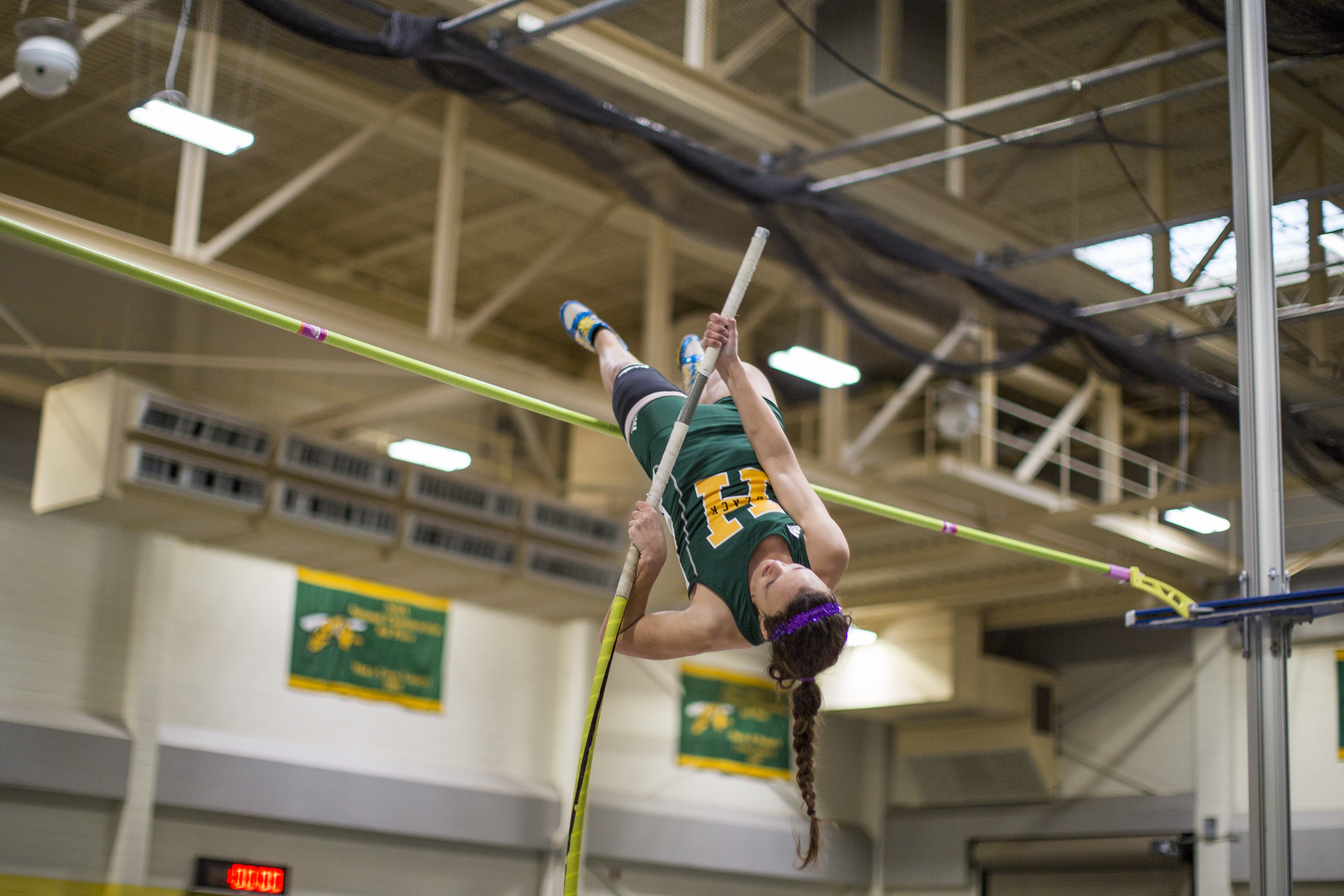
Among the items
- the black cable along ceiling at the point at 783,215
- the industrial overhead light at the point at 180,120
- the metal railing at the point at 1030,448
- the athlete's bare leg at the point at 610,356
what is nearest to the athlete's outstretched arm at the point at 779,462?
the athlete's bare leg at the point at 610,356

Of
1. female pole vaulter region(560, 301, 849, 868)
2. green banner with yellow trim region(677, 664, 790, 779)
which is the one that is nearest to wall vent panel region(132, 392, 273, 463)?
female pole vaulter region(560, 301, 849, 868)

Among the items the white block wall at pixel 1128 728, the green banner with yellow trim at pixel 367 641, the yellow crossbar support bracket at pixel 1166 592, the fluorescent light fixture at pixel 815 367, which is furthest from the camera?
the white block wall at pixel 1128 728

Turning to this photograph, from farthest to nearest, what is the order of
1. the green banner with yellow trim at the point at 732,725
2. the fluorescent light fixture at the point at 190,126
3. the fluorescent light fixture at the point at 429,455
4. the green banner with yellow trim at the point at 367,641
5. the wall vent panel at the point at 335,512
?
the green banner with yellow trim at the point at 732,725
the green banner with yellow trim at the point at 367,641
the fluorescent light fixture at the point at 429,455
the wall vent panel at the point at 335,512
the fluorescent light fixture at the point at 190,126

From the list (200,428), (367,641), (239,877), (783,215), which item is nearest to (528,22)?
(783,215)

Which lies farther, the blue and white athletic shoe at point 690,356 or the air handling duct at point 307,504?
the air handling duct at point 307,504

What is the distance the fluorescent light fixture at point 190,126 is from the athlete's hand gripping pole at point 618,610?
3.21 metres

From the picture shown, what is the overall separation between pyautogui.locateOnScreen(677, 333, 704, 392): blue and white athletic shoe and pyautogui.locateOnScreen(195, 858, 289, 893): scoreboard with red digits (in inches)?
281

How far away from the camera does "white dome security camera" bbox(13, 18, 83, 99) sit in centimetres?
514

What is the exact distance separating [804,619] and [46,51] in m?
3.64

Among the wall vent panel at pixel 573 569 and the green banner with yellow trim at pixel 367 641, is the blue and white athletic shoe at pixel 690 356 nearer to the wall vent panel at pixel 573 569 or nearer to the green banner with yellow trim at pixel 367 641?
the wall vent panel at pixel 573 569

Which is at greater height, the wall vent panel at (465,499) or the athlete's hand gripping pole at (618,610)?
the wall vent panel at (465,499)

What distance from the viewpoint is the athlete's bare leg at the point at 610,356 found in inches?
174

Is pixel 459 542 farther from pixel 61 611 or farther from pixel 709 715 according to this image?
pixel 709 715

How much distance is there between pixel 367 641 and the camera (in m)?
11.7
